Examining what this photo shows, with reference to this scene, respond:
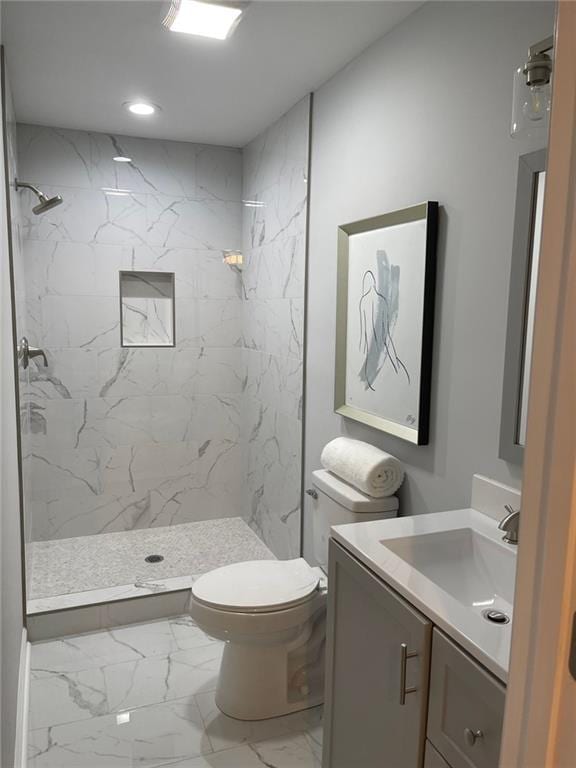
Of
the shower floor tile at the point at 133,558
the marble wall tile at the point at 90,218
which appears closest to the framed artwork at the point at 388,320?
the shower floor tile at the point at 133,558

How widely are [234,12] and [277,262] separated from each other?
140cm

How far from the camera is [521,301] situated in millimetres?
1561

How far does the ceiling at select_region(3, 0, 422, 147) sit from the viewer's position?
6.60 ft

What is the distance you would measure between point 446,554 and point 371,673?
0.37 metres

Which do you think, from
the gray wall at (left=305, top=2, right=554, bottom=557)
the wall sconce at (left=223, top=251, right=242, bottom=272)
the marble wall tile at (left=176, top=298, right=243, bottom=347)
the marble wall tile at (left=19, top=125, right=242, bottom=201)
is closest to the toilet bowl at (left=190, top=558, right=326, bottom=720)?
the gray wall at (left=305, top=2, right=554, bottom=557)

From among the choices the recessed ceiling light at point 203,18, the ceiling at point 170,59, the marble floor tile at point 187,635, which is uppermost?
the ceiling at point 170,59

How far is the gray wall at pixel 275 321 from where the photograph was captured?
9.75ft

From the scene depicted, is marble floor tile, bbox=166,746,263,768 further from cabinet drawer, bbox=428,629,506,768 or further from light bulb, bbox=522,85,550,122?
light bulb, bbox=522,85,550,122

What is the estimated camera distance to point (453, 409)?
6.06ft

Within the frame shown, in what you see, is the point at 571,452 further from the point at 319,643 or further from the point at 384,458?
the point at 319,643

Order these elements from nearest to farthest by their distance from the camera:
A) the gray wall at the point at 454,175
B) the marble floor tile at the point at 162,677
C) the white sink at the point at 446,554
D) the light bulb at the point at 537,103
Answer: the light bulb at the point at 537,103 → the white sink at the point at 446,554 → the gray wall at the point at 454,175 → the marble floor tile at the point at 162,677

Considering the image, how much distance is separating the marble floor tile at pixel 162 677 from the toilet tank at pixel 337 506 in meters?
0.67

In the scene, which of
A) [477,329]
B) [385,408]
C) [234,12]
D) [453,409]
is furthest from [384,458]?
[234,12]

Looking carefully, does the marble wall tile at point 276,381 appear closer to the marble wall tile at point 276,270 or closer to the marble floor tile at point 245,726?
the marble wall tile at point 276,270
